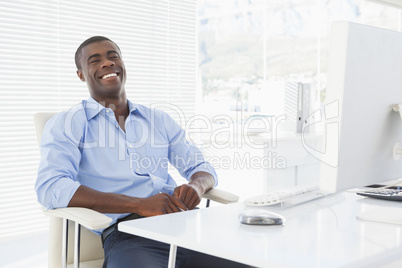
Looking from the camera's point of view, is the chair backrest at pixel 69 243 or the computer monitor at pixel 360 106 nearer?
the computer monitor at pixel 360 106

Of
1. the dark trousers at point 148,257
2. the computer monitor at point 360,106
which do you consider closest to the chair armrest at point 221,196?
the dark trousers at point 148,257

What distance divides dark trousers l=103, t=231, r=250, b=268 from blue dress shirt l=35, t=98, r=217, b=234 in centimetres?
25

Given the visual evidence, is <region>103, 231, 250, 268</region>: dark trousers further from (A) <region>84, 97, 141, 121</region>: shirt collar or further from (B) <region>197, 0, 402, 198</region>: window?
(B) <region>197, 0, 402, 198</region>: window

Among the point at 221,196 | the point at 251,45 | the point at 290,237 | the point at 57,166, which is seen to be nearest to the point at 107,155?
the point at 57,166

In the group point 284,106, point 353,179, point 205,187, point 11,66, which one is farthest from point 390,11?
point 353,179

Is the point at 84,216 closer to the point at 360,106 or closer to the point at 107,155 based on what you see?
the point at 107,155

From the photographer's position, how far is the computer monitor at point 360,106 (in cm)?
109

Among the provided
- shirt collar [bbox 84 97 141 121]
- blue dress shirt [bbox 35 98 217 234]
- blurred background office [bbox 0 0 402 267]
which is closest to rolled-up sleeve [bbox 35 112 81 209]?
blue dress shirt [bbox 35 98 217 234]

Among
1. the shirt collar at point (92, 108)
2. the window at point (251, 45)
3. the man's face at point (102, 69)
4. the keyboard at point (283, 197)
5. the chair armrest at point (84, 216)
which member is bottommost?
the chair armrest at point (84, 216)

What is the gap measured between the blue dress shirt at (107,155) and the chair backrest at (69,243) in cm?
4

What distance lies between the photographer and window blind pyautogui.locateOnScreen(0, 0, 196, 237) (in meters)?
3.24

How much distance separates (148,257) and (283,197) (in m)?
0.43

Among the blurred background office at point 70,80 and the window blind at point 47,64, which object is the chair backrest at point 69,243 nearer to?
the blurred background office at point 70,80

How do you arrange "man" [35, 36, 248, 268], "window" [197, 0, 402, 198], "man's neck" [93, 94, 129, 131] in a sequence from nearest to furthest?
"man" [35, 36, 248, 268] < "man's neck" [93, 94, 129, 131] < "window" [197, 0, 402, 198]
